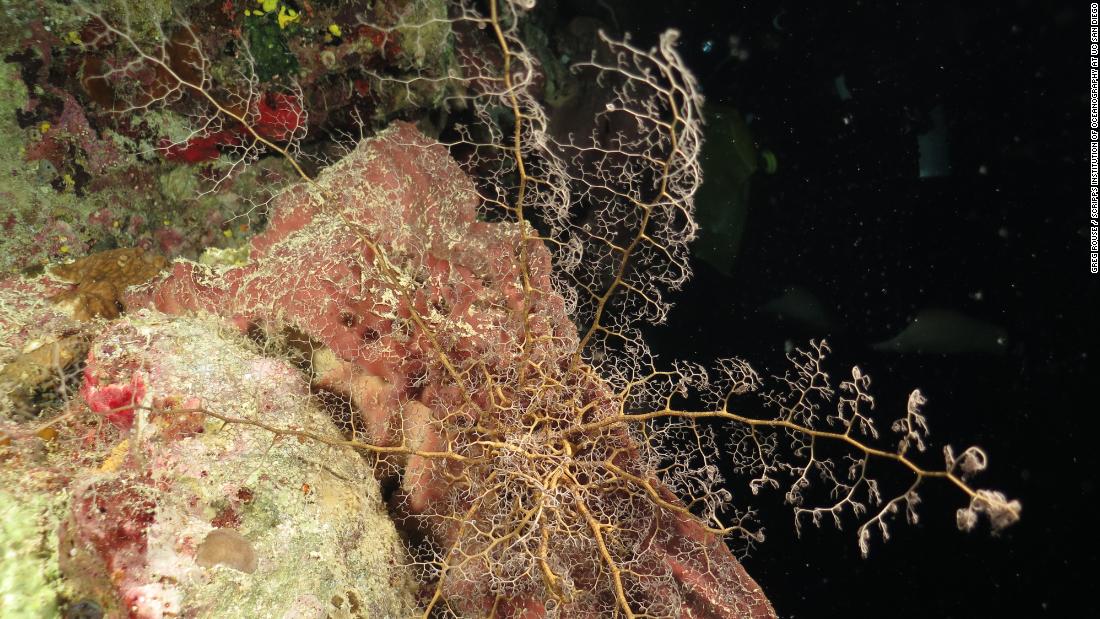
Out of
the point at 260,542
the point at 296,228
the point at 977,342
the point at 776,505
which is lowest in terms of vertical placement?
the point at 776,505

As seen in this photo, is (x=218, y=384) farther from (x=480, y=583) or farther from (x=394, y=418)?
(x=480, y=583)

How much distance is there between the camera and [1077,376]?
20.9ft

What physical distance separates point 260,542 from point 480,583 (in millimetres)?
1024

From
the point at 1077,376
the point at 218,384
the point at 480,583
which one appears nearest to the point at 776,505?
the point at 1077,376

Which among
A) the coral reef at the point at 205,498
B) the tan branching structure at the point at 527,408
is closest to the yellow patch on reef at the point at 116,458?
the coral reef at the point at 205,498

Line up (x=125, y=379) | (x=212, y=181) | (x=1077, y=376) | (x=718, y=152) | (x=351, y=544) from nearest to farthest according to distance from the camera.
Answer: (x=125, y=379) < (x=351, y=544) < (x=212, y=181) < (x=718, y=152) < (x=1077, y=376)

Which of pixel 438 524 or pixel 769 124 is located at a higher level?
pixel 769 124

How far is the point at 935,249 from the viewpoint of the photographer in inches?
263

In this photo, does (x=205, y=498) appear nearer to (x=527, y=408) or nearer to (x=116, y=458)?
(x=116, y=458)

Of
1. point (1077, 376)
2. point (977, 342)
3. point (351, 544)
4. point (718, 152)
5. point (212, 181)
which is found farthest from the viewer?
point (977, 342)

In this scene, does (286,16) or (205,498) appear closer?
(205,498)

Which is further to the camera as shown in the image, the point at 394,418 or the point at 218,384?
the point at 394,418

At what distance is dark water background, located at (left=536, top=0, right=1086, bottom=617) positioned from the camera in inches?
246

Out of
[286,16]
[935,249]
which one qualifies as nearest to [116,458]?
[286,16]
